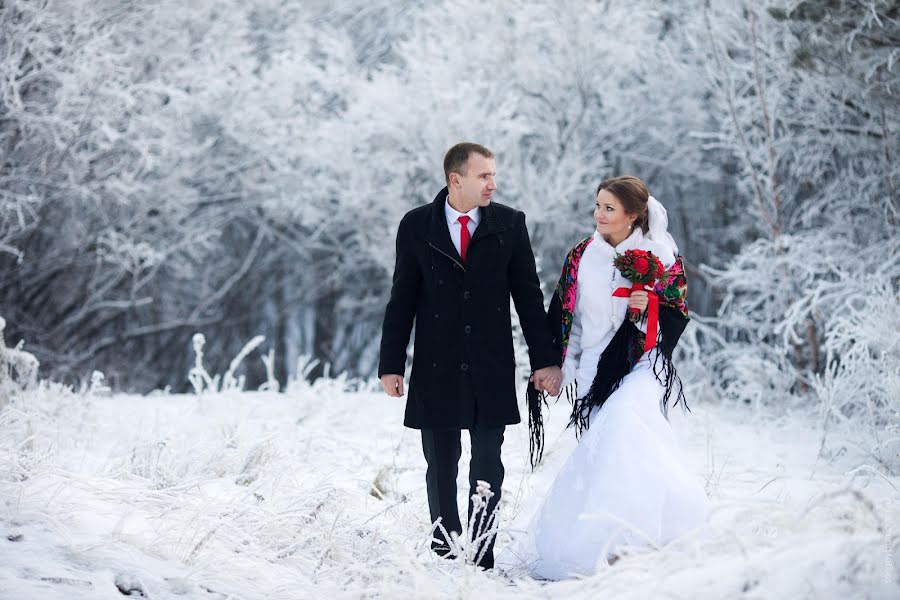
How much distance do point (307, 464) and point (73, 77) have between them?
21.5 feet

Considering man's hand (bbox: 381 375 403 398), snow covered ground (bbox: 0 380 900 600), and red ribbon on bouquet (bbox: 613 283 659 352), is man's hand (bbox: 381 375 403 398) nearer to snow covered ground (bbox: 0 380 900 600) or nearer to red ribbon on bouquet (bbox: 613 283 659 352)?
snow covered ground (bbox: 0 380 900 600)

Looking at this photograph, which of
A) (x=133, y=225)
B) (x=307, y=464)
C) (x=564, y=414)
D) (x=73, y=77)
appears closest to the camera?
(x=307, y=464)

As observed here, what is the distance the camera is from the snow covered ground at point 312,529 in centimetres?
243

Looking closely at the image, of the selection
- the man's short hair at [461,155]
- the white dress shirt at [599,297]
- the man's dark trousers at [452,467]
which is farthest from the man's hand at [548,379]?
the man's short hair at [461,155]

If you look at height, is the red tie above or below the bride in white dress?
above

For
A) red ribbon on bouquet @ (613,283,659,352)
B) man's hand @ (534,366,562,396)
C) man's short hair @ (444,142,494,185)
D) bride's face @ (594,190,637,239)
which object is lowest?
man's hand @ (534,366,562,396)

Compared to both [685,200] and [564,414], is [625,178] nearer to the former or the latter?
[564,414]

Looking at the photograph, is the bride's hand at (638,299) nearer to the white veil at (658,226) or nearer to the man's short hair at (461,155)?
the white veil at (658,226)

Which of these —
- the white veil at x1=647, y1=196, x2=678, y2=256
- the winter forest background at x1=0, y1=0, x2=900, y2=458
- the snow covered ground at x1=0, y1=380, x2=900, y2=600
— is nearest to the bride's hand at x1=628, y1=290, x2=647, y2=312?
the white veil at x1=647, y1=196, x2=678, y2=256

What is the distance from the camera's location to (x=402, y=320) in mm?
3955

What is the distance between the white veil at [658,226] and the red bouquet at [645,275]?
11 cm

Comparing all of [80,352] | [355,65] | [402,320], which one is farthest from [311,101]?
[402,320]

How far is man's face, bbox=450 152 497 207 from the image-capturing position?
3.83m

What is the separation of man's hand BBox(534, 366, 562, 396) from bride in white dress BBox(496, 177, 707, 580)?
0.31ft
